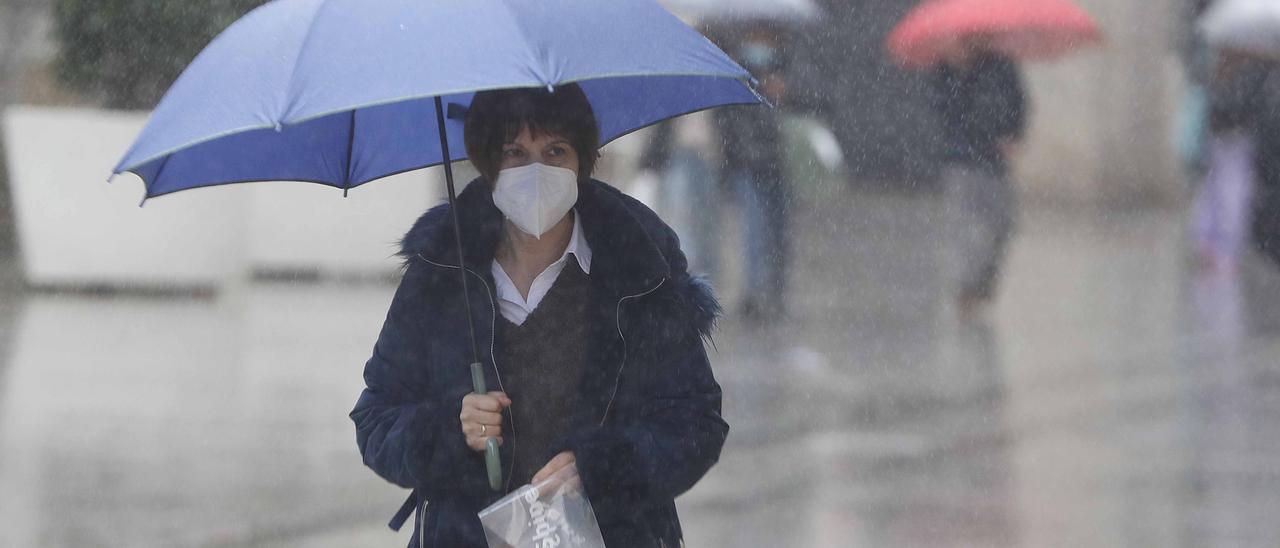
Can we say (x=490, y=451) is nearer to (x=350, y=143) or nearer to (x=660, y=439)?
(x=660, y=439)

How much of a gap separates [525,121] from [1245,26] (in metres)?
3.95

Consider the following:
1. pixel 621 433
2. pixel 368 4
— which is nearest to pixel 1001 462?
pixel 621 433

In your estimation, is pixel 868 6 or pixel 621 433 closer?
pixel 621 433

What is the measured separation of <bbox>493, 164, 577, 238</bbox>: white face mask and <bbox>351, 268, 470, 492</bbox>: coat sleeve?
0.21 m

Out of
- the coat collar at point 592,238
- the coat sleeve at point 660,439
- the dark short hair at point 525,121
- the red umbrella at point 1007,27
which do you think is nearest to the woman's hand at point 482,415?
the coat sleeve at point 660,439

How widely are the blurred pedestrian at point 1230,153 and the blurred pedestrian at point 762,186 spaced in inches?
61.3

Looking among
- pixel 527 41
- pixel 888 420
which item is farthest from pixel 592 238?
pixel 888 420

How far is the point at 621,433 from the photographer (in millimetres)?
2730

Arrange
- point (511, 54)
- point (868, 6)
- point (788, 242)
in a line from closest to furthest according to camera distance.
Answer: point (511, 54), point (868, 6), point (788, 242)

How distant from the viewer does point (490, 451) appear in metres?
2.68

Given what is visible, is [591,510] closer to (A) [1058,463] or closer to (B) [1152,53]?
(A) [1058,463]

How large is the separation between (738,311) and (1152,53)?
6.37ft

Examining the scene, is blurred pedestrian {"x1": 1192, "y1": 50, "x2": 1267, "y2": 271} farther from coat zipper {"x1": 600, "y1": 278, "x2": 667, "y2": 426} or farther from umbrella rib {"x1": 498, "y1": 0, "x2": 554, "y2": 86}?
umbrella rib {"x1": 498, "y1": 0, "x2": 554, "y2": 86}

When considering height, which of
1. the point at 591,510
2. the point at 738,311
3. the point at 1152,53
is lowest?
the point at 591,510
